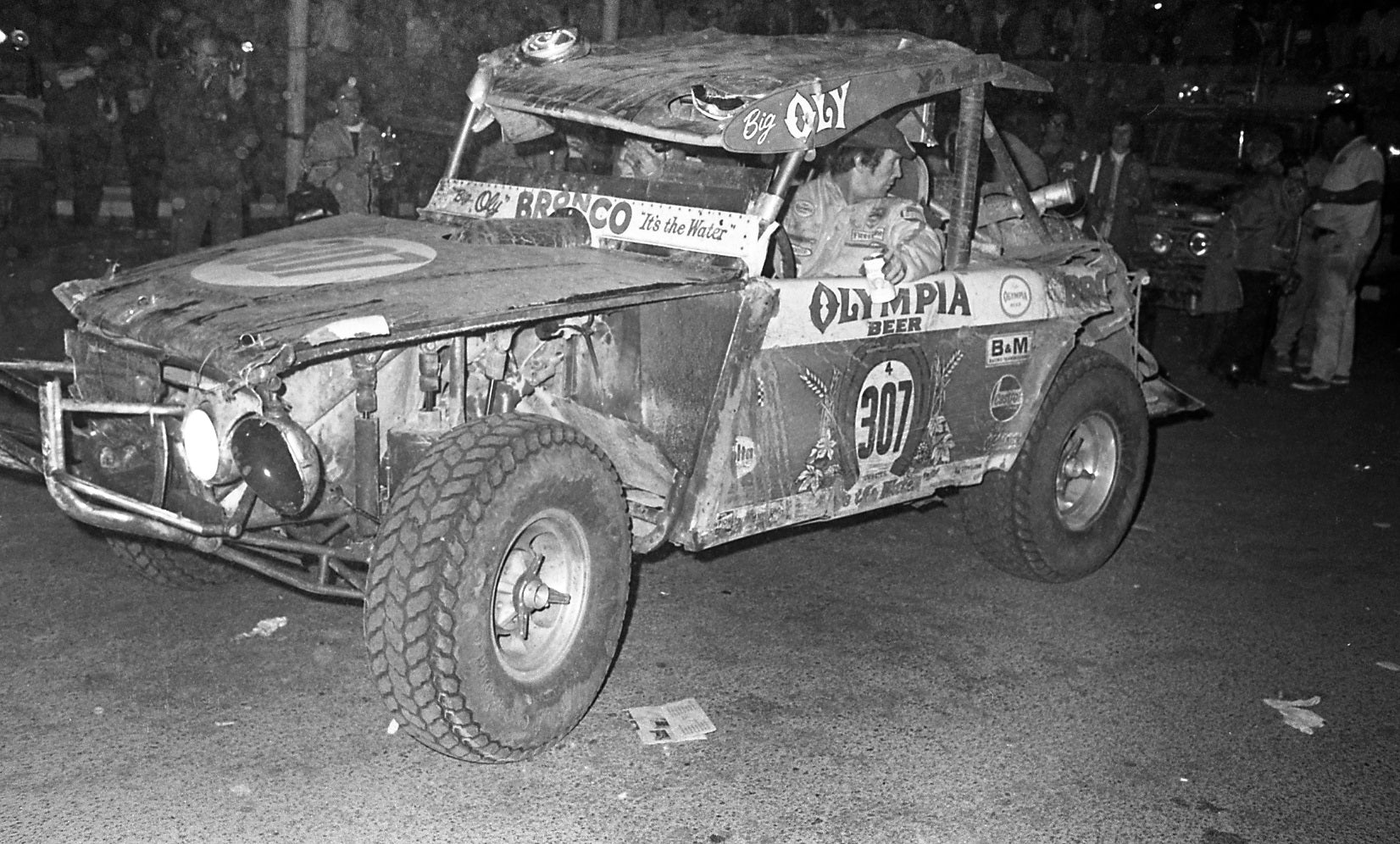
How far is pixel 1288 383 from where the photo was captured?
1044 cm

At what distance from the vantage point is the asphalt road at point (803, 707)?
11.6ft

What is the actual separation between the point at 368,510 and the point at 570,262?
989 millimetres

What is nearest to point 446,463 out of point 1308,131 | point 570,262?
point 570,262

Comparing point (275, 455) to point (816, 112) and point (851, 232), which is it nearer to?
point (816, 112)

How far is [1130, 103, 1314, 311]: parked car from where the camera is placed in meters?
12.3

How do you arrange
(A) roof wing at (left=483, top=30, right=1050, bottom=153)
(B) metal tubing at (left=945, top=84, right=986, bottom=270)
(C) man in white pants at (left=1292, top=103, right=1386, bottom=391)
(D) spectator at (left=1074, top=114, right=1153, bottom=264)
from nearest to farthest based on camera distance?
1. (A) roof wing at (left=483, top=30, right=1050, bottom=153)
2. (B) metal tubing at (left=945, top=84, right=986, bottom=270)
3. (C) man in white pants at (left=1292, top=103, right=1386, bottom=391)
4. (D) spectator at (left=1074, top=114, right=1153, bottom=264)

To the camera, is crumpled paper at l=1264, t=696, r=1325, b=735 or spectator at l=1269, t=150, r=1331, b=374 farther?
spectator at l=1269, t=150, r=1331, b=374

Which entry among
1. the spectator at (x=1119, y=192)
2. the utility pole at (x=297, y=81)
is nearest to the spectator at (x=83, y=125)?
the utility pole at (x=297, y=81)

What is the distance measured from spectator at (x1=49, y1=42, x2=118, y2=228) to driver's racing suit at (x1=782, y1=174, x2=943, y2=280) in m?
11.5

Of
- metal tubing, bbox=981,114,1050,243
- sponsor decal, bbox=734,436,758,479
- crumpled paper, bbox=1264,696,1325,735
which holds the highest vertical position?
metal tubing, bbox=981,114,1050,243

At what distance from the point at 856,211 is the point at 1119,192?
6.94 metres

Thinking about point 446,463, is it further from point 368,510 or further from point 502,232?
point 502,232

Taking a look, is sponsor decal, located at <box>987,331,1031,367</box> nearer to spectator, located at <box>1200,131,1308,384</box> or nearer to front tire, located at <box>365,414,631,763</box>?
front tire, located at <box>365,414,631,763</box>

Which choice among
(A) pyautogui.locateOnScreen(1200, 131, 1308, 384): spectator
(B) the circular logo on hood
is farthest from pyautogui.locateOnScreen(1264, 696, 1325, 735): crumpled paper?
(A) pyautogui.locateOnScreen(1200, 131, 1308, 384): spectator
